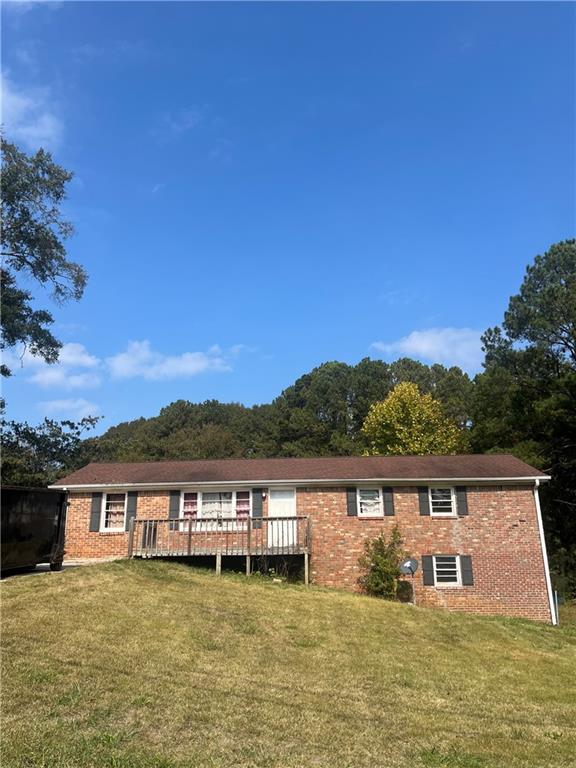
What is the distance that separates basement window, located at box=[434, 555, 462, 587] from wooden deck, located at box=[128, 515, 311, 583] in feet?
13.3

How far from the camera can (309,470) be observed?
19906 mm

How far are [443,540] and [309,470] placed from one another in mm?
4842

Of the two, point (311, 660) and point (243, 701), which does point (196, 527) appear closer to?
point (311, 660)

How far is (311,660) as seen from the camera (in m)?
9.09

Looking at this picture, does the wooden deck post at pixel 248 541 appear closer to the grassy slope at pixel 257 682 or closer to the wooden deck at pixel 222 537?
the wooden deck at pixel 222 537

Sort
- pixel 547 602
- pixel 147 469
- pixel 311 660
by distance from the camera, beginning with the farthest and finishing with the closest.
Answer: pixel 147 469 → pixel 547 602 → pixel 311 660

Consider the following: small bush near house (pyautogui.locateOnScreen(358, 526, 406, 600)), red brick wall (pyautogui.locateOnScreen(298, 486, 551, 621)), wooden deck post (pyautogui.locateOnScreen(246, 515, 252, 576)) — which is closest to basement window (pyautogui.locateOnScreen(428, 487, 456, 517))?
red brick wall (pyautogui.locateOnScreen(298, 486, 551, 621))

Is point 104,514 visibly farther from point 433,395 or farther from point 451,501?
point 433,395

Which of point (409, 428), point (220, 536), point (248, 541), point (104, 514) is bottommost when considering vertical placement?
point (248, 541)

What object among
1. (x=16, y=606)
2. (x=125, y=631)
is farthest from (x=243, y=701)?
(x=16, y=606)

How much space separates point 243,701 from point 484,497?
1350 centimetres

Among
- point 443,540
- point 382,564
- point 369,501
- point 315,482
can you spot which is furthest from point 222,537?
point 443,540

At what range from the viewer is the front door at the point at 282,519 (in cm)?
1766

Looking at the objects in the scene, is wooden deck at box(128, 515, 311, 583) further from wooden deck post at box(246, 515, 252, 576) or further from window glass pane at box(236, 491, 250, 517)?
window glass pane at box(236, 491, 250, 517)
